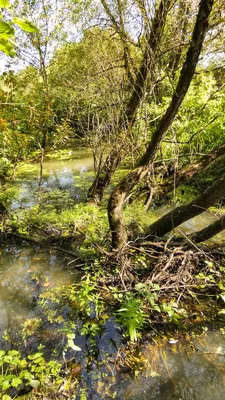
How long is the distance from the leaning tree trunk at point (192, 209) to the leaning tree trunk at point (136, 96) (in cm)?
130

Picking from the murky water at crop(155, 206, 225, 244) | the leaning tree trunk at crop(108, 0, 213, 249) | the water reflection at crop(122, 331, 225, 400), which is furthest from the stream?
the murky water at crop(155, 206, 225, 244)

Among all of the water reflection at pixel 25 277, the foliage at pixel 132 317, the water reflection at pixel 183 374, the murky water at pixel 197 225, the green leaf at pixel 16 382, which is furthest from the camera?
the murky water at pixel 197 225

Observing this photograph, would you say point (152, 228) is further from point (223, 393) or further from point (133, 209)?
point (223, 393)

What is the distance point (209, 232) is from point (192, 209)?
47 cm

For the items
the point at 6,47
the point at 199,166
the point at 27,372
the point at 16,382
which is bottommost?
the point at 27,372

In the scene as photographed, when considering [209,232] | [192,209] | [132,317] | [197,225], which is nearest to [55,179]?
[197,225]

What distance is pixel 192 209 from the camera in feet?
12.2

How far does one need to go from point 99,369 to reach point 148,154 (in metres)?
2.68

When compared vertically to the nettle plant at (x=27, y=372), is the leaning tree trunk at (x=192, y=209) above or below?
above

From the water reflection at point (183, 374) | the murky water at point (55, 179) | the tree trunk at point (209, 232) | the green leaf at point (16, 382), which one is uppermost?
the tree trunk at point (209, 232)

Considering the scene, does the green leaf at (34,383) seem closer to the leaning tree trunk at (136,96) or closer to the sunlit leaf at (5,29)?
the sunlit leaf at (5,29)

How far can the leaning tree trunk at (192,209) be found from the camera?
3412mm

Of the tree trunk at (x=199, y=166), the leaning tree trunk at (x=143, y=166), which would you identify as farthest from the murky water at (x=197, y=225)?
the leaning tree trunk at (x=143, y=166)

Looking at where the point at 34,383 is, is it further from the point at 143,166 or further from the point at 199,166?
the point at 199,166
